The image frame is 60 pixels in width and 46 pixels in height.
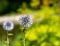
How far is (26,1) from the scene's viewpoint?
456cm

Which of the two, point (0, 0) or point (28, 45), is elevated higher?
point (0, 0)

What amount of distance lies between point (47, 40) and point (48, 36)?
60 millimetres

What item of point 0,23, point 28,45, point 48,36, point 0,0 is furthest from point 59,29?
point 0,0

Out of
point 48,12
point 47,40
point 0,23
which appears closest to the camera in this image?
point 48,12

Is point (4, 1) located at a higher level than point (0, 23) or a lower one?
higher

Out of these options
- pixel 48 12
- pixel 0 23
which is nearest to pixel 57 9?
pixel 48 12

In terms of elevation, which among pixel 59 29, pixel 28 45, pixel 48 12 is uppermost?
pixel 48 12

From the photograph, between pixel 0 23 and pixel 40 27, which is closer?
pixel 40 27

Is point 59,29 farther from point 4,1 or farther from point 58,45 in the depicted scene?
point 4,1

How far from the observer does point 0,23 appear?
4.30 m

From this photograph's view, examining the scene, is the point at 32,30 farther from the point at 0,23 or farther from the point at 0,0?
the point at 0,0

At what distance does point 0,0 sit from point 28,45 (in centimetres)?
124

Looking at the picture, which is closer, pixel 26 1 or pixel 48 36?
pixel 48 36

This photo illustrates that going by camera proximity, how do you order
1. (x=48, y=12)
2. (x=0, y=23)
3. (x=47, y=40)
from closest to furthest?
(x=48, y=12), (x=47, y=40), (x=0, y=23)
